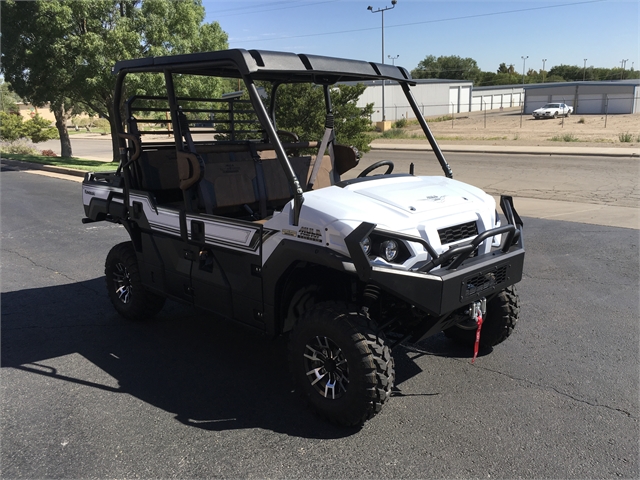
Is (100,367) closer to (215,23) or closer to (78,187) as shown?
(78,187)

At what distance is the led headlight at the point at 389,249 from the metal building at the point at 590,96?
176 ft

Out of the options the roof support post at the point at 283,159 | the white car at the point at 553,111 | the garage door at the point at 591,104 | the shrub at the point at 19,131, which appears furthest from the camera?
the garage door at the point at 591,104

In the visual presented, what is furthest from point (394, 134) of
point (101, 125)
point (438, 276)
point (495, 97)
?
point (495, 97)

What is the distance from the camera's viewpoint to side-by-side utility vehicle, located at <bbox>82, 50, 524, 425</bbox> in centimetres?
332

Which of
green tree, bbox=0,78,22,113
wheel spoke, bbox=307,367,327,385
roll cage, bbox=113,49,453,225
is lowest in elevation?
wheel spoke, bbox=307,367,327,385

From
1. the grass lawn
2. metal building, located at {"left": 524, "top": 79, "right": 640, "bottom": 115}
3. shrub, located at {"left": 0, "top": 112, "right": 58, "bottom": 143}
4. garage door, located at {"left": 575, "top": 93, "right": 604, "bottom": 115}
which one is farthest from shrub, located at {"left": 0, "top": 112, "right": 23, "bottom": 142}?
garage door, located at {"left": 575, "top": 93, "right": 604, "bottom": 115}

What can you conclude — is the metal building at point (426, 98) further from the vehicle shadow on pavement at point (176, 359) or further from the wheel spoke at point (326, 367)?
the wheel spoke at point (326, 367)

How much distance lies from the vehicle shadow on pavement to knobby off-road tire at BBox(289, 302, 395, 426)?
0.20 metres

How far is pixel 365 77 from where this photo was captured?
14.3 ft

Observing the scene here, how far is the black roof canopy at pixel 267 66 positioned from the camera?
3.51 m

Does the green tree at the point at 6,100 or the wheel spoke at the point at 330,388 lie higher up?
the green tree at the point at 6,100

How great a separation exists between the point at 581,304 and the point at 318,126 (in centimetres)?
829

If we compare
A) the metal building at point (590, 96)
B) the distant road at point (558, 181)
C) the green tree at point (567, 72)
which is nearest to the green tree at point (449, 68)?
the green tree at point (567, 72)

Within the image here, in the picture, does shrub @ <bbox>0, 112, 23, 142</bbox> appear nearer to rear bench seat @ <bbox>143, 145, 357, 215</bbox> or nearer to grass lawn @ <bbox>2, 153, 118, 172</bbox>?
grass lawn @ <bbox>2, 153, 118, 172</bbox>
